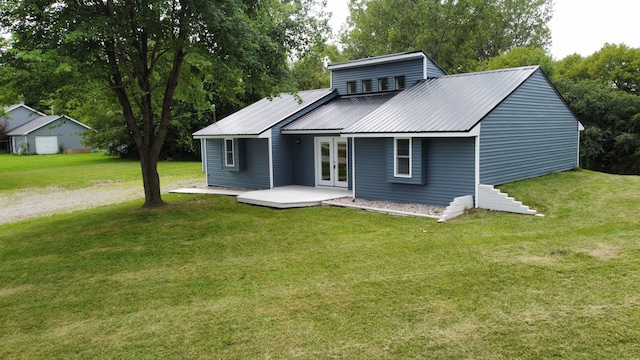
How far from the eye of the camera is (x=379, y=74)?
58.7ft

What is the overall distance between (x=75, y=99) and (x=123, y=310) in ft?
29.8

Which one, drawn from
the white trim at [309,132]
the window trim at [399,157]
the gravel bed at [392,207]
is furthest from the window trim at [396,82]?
the gravel bed at [392,207]

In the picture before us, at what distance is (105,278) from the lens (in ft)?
25.0

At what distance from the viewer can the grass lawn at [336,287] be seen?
4895 millimetres

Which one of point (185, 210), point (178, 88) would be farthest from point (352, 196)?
point (178, 88)

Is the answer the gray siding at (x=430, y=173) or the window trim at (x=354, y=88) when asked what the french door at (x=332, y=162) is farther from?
the window trim at (x=354, y=88)

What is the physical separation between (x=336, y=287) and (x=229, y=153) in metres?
12.6

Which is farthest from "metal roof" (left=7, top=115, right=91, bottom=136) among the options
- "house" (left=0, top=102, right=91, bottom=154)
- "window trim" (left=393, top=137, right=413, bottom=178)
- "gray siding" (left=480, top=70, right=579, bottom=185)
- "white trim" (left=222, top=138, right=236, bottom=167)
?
"gray siding" (left=480, top=70, right=579, bottom=185)

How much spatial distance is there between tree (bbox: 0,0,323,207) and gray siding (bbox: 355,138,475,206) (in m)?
3.29

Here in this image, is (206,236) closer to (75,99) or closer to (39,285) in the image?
(39,285)

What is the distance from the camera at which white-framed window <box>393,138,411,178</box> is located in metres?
12.7

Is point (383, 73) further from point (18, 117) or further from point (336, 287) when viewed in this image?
point (18, 117)

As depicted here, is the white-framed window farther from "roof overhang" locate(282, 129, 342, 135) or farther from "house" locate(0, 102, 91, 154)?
"house" locate(0, 102, 91, 154)

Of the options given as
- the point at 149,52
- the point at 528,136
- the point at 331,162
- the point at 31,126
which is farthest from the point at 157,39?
the point at 31,126
